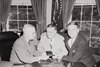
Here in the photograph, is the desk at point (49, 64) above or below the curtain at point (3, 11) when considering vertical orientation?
below

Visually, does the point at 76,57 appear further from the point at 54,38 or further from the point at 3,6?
the point at 3,6

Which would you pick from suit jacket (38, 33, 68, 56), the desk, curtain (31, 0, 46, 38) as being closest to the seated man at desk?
suit jacket (38, 33, 68, 56)

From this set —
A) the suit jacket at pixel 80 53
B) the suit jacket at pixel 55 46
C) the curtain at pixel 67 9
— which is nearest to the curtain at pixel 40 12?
the curtain at pixel 67 9

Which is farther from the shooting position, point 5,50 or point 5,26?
point 5,26

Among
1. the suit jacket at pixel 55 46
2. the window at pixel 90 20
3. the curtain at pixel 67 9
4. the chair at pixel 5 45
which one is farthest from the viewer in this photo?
the window at pixel 90 20

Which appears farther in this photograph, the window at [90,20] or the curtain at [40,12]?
the window at [90,20]

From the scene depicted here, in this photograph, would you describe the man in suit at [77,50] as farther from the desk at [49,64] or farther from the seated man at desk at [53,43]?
the desk at [49,64]

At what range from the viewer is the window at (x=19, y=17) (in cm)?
Result: 560

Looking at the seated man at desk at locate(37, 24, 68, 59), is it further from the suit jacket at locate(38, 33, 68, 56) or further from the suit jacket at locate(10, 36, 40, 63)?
the suit jacket at locate(10, 36, 40, 63)

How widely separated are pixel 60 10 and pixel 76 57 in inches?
123

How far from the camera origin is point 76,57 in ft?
7.94

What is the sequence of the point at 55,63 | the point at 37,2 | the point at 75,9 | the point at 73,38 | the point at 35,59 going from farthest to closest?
the point at 75,9
the point at 37,2
the point at 73,38
the point at 35,59
the point at 55,63

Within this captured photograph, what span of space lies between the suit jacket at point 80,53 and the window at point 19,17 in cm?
325

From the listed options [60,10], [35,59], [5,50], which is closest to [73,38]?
[35,59]
